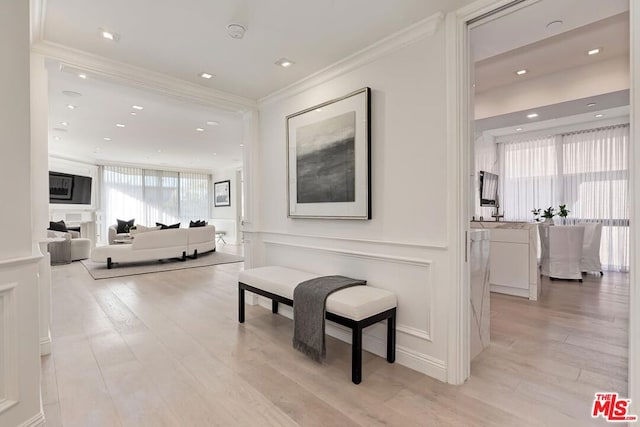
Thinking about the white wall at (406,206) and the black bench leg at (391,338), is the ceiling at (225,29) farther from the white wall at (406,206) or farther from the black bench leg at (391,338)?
the black bench leg at (391,338)

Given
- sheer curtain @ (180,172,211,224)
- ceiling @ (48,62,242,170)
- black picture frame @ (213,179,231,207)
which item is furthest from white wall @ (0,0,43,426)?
sheer curtain @ (180,172,211,224)

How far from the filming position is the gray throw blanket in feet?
7.59

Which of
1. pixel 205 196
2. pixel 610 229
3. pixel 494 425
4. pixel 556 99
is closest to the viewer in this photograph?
pixel 494 425

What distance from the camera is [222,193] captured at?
448 inches

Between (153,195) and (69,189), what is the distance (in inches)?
107

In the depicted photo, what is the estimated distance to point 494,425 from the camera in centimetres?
165

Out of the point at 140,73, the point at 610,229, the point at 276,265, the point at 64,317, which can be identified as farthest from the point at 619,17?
the point at 64,317

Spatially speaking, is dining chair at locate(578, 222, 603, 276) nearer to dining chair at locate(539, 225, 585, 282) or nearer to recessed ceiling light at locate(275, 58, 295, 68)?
dining chair at locate(539, 225, 585, 282)

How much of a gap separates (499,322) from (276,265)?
2.47m

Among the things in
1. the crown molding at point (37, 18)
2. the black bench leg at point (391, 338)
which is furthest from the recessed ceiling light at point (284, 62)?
the black bench leg at point (391, 338)

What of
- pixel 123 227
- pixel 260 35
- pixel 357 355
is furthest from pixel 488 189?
pixel 123 227

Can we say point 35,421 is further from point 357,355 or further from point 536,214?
point 536,214

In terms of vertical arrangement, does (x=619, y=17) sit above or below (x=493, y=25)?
above

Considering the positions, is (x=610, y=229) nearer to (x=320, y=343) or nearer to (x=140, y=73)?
(x=320, y=343)
